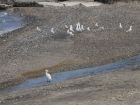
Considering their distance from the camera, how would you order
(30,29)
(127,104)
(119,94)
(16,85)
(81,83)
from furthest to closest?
(30,29) < (16,85) < (81,83) < (119,94) < (127,104)

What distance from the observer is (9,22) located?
4747 centimetres

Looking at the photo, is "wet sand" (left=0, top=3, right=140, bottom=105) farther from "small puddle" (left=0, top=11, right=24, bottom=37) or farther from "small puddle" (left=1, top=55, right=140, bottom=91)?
"small puddle" (left=0, top=11, right=24, bottom=37)

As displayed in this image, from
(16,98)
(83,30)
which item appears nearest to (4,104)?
(16,98)

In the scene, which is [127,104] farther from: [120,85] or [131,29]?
[131,29]

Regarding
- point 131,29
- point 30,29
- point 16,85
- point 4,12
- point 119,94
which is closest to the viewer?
point 119,94

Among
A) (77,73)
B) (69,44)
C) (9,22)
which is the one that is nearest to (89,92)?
(77,73)

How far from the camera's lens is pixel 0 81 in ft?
82.2

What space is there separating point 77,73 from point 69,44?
7060mm

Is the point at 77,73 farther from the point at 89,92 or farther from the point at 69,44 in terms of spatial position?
the point at 69,44

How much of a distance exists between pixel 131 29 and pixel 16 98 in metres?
17.0

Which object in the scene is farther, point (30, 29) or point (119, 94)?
point (30, 29)

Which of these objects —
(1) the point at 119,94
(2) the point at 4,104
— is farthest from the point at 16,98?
(1) the point at 119,94

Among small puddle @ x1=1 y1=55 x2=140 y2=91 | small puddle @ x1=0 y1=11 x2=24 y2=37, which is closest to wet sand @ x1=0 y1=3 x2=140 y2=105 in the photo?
small puddle @ x1=1 y1=55 x2=140 y2=91

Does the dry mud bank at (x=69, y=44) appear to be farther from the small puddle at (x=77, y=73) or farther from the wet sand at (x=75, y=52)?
the small puddle at (x=77, y=73)
